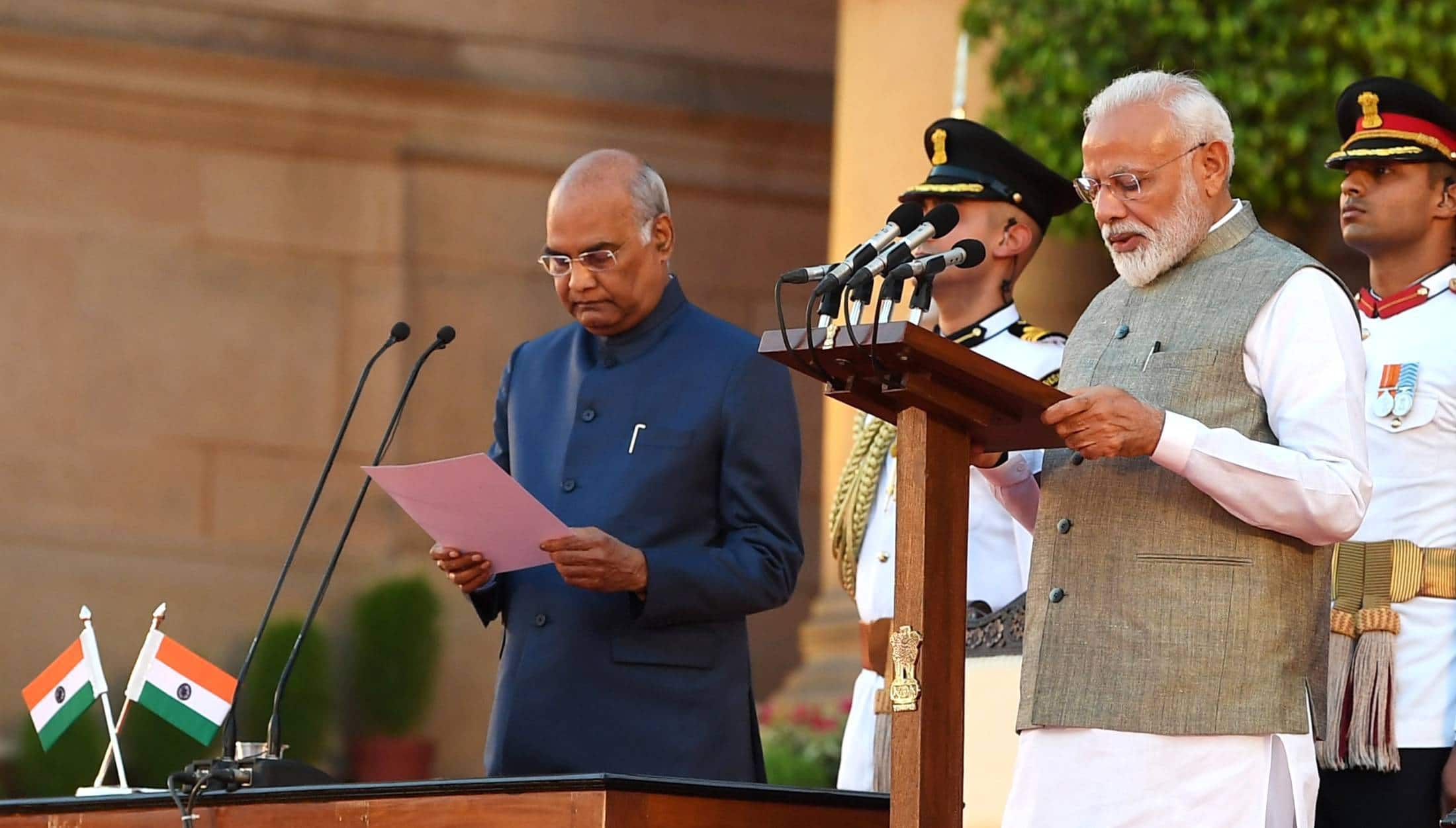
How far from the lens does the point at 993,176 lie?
4973mm

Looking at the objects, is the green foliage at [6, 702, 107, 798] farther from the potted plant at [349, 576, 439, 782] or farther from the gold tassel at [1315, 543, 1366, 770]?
the gold tassel at [1315, 543, 1366, 770]

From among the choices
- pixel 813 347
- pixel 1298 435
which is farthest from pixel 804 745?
pixel 813 347

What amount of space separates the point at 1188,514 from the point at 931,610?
0.46 metres

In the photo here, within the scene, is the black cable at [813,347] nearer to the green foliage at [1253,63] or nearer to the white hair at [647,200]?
the white hair at [647,200]

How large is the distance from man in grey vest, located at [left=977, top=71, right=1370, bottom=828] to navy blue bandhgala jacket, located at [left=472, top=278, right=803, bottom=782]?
66cm

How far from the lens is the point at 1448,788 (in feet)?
13.2

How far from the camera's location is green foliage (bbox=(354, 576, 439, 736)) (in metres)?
9.19

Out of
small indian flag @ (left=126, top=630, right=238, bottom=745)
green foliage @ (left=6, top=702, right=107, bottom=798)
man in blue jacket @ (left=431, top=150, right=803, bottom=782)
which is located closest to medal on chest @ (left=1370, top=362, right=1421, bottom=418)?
man in blue jacket @ (left=431, top=150, right=803, bottom=782)

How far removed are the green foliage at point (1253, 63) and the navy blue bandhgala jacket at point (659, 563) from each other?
314 cm

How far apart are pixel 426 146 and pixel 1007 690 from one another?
5600mm

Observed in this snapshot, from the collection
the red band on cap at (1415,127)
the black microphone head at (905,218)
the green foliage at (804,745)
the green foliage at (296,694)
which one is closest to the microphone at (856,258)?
the black microphone head at (905,218)

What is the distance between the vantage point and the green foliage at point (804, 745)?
281 inches

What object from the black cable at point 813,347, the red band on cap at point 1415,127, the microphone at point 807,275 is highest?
the red band on cap at point 1415,127

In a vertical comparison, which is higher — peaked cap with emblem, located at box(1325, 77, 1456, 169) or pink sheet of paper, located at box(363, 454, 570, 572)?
peaked cap with emblem, located at box(1325, 77, 1456, 169)
